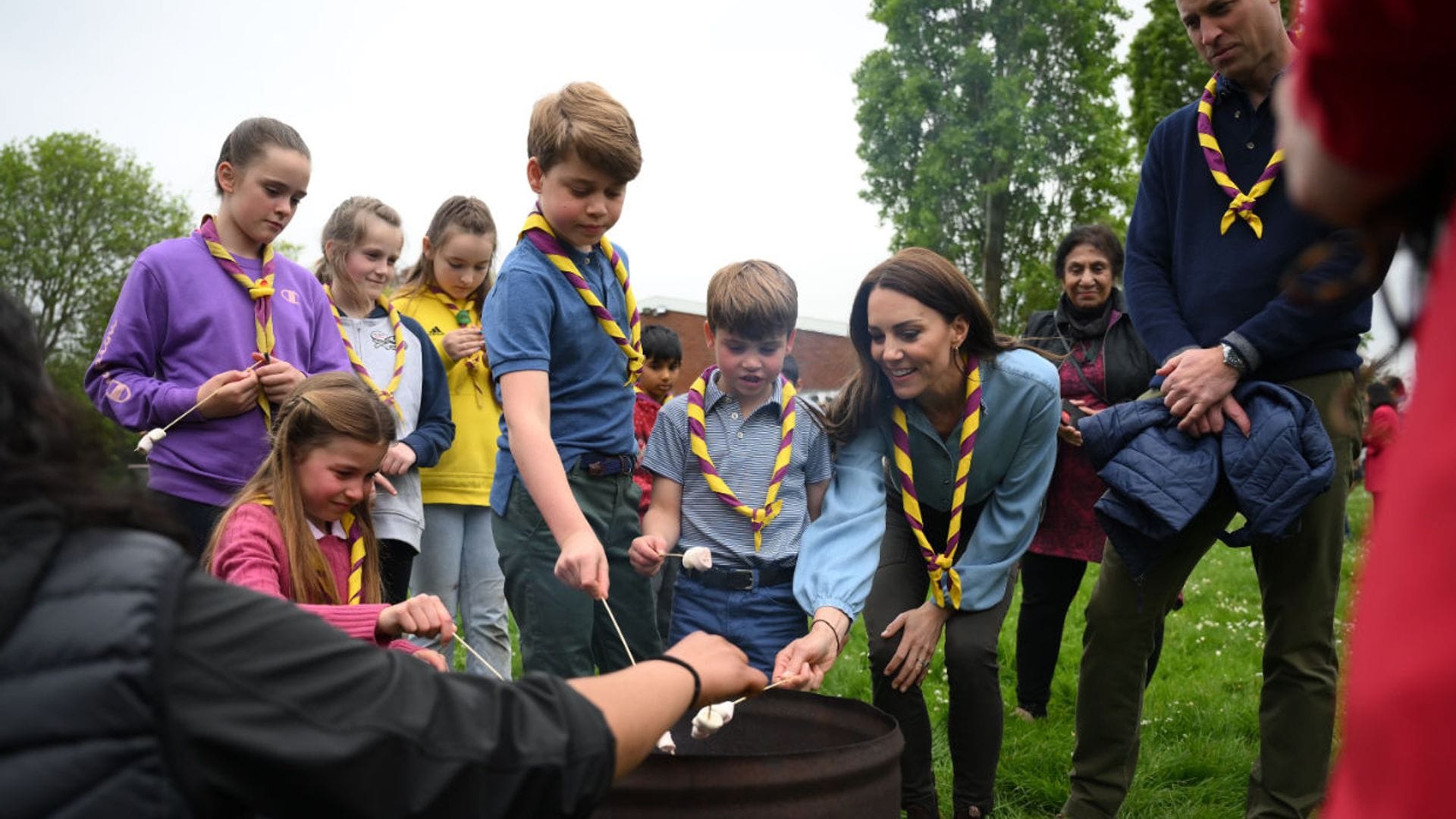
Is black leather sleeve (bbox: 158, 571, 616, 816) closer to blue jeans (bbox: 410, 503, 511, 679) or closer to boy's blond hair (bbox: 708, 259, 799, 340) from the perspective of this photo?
boy's blond hair (bbox: 708, 259, 799, 340)

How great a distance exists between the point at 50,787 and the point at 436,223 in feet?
12.8

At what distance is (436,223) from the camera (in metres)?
4.83

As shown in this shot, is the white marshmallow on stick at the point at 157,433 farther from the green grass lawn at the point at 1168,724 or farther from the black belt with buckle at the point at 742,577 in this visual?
the green grass lawn at the point at 1168,724

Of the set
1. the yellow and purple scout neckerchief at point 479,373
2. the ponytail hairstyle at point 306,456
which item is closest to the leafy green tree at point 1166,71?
the yellow and purple scout neckerchief at point 479,373

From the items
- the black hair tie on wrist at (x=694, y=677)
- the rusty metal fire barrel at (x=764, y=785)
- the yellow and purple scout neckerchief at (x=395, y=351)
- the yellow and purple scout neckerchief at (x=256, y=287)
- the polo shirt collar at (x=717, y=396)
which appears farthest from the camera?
the yellow and purple scout neckerchief at (x=395, y=351)

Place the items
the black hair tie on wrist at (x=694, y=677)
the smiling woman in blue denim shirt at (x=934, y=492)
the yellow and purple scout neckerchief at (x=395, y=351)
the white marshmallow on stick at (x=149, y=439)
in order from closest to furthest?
the black hair tie on wrist at (x=694, y=677) → the white marshmallow on stick at (x=149, y=439) → the smiling woman in blue denim shirt at (x=934, y=492) → the yellow and purple scout neckerchief at (x=395, y=351)

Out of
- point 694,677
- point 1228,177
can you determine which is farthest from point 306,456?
point 1228,177

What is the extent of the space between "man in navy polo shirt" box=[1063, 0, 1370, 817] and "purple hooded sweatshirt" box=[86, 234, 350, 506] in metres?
2.43

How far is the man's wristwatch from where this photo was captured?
296 centimetres

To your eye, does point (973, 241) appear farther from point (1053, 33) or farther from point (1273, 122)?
point (1273, 122)

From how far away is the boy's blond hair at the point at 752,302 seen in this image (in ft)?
11.8

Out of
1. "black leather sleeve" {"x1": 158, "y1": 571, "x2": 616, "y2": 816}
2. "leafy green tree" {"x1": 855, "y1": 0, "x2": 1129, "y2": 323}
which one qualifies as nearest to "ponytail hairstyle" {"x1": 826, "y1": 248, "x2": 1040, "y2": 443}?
"black leather sleeve" {"x1": 158, "y1": 571, "x2": 616, "y2": 816}

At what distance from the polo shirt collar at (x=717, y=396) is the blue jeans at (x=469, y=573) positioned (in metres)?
1.11

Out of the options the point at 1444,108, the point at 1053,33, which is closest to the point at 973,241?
the point at 1053,33
